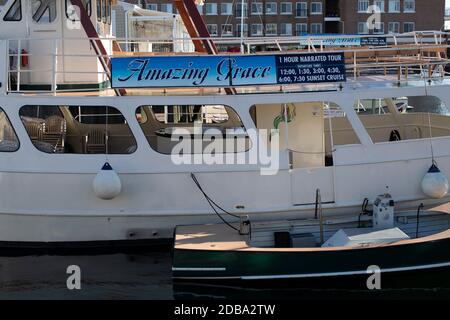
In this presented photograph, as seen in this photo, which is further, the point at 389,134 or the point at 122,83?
the point at 389,134

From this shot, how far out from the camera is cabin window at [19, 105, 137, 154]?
9.98 meters

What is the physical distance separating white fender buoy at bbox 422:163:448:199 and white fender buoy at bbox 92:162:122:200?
4700 millimetres

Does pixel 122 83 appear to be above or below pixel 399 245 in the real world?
above

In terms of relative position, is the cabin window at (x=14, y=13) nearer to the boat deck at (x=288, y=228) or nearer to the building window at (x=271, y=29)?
the boat deck at (x=288, y=228)

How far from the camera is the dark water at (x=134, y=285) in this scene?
8508 mm

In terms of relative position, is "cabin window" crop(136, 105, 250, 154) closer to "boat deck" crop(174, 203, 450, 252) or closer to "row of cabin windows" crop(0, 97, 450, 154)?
"row of cabin windows" crop(0, 97, 450, 154)

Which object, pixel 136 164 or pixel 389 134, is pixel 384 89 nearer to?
pixel 389 134

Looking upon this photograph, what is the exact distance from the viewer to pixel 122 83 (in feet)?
30.0

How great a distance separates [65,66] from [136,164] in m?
2.50

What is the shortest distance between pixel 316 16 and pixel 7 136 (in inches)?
2276

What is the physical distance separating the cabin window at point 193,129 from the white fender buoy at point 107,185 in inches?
47.4

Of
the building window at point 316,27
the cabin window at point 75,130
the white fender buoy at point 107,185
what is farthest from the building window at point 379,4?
the white fender buoy at point 107,185

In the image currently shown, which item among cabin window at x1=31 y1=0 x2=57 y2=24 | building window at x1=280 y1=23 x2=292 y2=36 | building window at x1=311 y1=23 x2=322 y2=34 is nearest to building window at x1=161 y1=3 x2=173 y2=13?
building window at x1=280 y1=23 x2=292 y2=36

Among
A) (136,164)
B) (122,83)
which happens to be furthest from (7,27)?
(136,164)
